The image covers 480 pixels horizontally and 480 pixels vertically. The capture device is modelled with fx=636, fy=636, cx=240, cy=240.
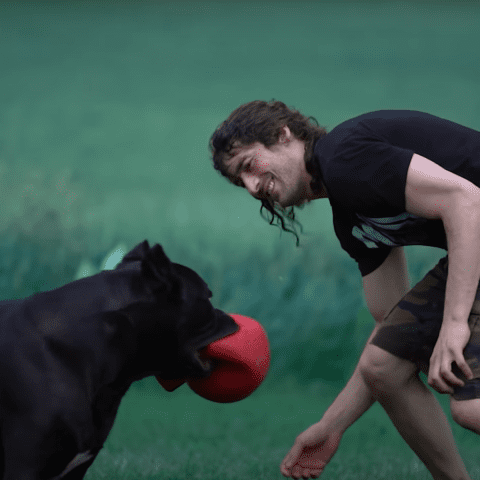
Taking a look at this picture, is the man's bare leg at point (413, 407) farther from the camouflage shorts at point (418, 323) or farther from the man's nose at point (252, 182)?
the man's nose at point (252, 182)

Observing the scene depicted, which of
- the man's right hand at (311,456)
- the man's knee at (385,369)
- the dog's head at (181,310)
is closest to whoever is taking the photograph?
the dog's head at (181,310)

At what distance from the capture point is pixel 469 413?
148 centimetres

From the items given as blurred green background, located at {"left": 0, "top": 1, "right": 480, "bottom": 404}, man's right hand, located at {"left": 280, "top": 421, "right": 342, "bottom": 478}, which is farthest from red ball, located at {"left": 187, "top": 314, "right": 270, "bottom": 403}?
blurred green background, located at {"left": 0, "top": 1, "right": 480, "bottom": 404}

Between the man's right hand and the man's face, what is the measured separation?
27.9 inches

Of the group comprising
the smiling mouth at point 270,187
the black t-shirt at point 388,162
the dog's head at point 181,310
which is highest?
the black t-shirt at point 388,162

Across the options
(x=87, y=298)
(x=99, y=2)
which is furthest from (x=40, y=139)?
(x=87, y=298)

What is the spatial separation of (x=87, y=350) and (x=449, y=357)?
815 mm

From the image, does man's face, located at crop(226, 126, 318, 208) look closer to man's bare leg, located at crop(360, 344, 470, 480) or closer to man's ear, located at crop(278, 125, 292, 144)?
man's ear, located at crop(278, 125, 292, 144)

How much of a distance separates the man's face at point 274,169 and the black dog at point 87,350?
45cm

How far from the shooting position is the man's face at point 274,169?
177 centimetres

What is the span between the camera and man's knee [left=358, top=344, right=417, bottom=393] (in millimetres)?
1728

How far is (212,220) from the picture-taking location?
331 centimetres

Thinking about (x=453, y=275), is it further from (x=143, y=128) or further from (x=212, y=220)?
(x=143, y=128)

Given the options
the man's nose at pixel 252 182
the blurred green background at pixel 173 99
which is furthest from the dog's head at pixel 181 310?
the blurred green background at pixel 173 99
